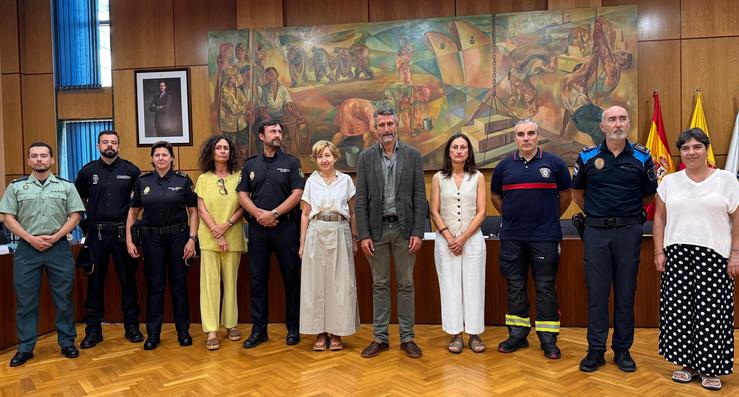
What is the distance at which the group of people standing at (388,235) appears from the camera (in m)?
2.89

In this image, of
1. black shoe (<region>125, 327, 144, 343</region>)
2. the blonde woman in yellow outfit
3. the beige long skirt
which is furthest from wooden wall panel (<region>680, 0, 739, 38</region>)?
black shoe (<region>125, 327, 144, 343</region>)

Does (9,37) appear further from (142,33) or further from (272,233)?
(272,233)

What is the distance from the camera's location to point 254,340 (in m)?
3.81

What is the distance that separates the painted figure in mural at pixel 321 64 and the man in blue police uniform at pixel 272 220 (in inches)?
99.8

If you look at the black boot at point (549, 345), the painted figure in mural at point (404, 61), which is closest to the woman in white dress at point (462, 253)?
the black boot at point (549, 345)

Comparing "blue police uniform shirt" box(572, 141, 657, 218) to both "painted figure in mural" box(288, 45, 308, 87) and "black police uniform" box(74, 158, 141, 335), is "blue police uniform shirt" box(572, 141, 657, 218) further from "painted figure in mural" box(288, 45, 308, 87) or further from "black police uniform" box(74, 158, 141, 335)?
"painted figure in mural" box(288, 45, 308, 87)

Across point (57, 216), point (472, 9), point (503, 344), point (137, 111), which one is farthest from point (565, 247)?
point (137, 111)

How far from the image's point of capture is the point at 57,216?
3.72 metres

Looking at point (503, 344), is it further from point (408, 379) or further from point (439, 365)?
point (408, 379)

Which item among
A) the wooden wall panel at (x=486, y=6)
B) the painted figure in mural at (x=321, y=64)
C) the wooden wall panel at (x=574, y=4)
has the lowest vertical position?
the painted figure in mural at (x=321, y=64)

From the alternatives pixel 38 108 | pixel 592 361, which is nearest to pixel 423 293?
pixel 592 361

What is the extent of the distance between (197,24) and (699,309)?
20.7 feet

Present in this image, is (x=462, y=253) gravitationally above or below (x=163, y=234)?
below

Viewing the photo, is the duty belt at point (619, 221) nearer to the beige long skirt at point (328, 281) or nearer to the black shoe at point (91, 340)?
the beige long skirt at point (328, 281)
